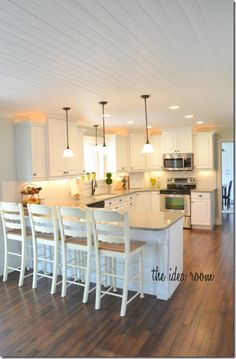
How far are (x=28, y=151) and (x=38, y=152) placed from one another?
0.59ft

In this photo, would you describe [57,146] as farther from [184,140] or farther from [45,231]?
[184,140]

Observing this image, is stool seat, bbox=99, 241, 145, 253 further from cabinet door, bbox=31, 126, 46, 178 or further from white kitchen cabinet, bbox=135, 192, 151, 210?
white kitchen cabinet, bbox=135, 192, 151, 210

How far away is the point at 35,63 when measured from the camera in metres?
2.58

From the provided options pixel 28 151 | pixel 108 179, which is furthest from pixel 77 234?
pixel 108 179

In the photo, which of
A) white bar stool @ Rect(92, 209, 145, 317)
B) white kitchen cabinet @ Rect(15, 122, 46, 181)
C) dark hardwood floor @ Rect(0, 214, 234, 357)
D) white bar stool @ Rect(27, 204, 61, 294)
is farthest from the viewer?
white kitchen cabinet @ Rect(15, 122, 46, 181)

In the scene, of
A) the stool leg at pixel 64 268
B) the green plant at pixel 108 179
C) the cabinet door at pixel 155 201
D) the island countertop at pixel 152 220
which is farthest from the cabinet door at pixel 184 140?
the stool leg at pixel 64 268

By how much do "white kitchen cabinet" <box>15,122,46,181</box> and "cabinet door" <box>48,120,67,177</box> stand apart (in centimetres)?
24

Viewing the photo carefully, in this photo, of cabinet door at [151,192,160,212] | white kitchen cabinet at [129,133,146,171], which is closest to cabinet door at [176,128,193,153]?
white kitchen cabinet at [129,133,146,171]

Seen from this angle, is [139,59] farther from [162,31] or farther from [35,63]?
[35,63]

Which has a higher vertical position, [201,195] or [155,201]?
[201,195]

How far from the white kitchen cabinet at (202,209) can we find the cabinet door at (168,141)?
1317 millimetres

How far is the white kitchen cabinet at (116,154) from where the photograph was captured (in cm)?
740

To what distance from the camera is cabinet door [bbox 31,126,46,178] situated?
4.88 metres

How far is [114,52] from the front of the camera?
2.37 metres
